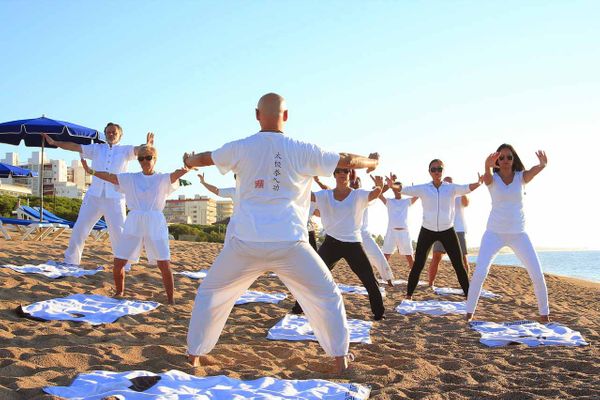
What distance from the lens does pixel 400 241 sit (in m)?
12.6

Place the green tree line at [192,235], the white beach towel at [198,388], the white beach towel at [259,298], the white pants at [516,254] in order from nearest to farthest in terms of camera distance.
→ 1. the white beach towel at [198,388]
2. the white pants at [516,254]
3. the white beach towel at [259,298]
4. the green tree line at [192,235]

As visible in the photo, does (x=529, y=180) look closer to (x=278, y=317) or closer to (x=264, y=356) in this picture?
(x=278, y=317)

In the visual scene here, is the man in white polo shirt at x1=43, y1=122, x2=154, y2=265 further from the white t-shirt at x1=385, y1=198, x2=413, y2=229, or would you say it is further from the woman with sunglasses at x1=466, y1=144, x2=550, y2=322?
the white t-shirt at x1=385, y1=198, x2=413, y2=229

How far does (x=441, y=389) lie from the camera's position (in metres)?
3.69

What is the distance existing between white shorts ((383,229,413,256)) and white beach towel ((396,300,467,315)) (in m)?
4.27

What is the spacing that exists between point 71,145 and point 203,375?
5.52 m

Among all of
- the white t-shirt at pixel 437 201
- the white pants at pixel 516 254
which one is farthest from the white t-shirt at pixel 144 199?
the white pants at pixel 516 254

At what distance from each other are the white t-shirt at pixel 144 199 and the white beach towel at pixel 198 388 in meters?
3.18

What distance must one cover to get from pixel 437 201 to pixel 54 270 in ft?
19.2

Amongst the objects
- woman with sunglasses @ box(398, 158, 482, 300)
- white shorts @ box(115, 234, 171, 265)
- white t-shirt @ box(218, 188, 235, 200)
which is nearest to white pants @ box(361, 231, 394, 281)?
woman with sunglasses @ box(398, 158, 482, 300)

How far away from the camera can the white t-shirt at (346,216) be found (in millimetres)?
6707

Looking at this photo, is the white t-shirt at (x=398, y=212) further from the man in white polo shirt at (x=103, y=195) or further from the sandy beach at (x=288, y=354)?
the man in white polo shirt at (x=103, y=195)

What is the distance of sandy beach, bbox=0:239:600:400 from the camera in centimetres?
371

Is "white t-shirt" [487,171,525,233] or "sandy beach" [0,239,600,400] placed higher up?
"white t-shirt" [487,171,525,233]
